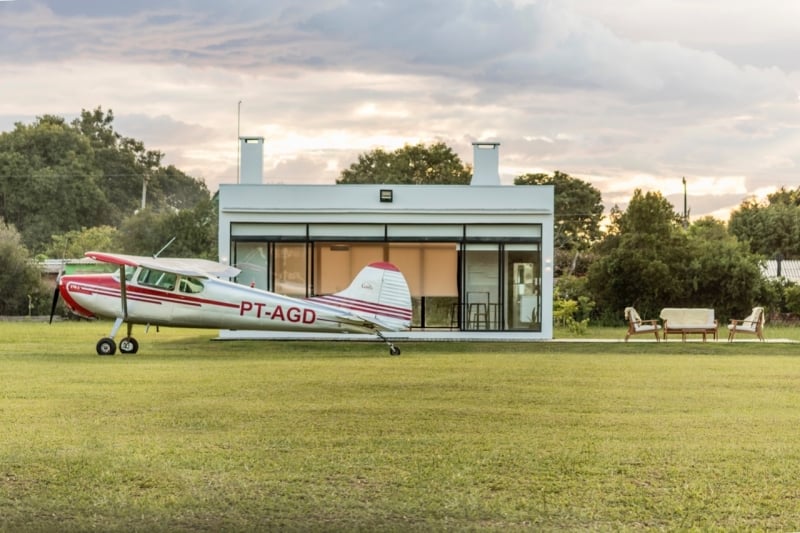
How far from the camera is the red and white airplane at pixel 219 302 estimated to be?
15242mm

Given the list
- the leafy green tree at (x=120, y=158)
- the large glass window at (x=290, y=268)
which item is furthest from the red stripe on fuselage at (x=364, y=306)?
the leafy green tree at (x=120, y=158)

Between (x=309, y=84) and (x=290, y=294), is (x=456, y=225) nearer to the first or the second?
(x=290, y=294)

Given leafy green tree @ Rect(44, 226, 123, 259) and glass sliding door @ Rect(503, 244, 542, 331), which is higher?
leafy green tree @ Rect(44, 226, 123, 259)

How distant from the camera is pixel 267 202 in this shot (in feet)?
64.2

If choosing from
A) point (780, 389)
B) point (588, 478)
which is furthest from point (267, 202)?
point (588, 478)

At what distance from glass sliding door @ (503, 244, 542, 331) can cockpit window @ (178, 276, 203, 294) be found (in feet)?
21.3

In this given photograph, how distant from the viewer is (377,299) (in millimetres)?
15398

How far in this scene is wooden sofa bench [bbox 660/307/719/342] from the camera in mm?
18766

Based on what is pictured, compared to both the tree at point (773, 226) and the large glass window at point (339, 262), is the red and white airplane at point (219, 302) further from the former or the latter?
the tree at point (773, 226)

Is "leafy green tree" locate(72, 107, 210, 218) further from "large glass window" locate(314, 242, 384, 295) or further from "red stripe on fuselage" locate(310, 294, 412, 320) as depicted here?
"large glass window" locate(314, 242, 384, 295)

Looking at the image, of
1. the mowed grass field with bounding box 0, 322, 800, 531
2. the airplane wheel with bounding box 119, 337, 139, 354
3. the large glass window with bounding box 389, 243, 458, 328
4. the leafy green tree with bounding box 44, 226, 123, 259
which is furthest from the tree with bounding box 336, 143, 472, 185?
the mowed grass field with bounding box 0, 322, 800, 531

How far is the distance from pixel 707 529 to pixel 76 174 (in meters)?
6.26

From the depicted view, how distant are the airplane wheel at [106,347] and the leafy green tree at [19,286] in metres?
14.3

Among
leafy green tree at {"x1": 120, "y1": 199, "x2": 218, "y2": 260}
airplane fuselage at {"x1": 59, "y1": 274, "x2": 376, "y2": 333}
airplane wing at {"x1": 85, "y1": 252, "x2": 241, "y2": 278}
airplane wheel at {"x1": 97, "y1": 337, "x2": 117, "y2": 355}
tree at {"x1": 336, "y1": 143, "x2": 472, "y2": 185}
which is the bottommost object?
airplane wheel at {"x1": 97, "y1": 337, "x2": 117, "y2": 355}
